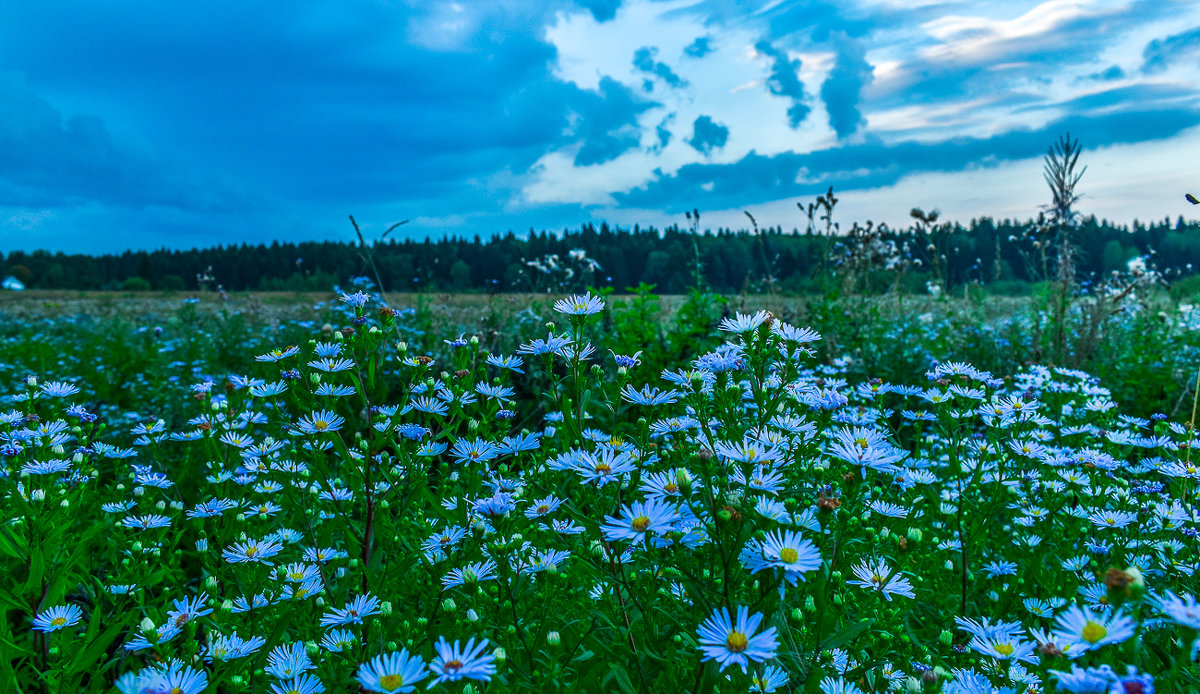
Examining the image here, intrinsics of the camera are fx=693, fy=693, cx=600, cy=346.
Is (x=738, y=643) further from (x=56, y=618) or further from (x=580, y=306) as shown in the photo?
(x=56, y=618)

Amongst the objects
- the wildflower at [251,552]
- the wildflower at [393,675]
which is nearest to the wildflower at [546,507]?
the wildflower at [393,675]

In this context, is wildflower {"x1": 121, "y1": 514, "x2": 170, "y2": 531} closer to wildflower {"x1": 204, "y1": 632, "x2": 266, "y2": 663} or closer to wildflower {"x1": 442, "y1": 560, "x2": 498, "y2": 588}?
wildflower {"x1": 204, "y1": 632, "x2": 266, "y2": 663}

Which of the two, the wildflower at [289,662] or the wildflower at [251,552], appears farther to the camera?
the wildflower at [251,552]

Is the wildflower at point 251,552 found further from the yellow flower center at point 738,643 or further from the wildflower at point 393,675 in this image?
the yellow flower center at point 738,643

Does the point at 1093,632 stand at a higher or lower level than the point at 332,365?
lower

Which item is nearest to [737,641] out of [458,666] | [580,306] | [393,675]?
[458,666]

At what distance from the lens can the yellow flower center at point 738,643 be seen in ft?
3.49

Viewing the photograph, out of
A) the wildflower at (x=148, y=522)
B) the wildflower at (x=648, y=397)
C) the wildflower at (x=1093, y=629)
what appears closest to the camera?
the wildflower at (x=1093, y=629)

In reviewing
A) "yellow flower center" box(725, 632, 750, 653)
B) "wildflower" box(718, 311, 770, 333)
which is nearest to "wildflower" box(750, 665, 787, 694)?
"yellow flower center" box(725, 632, 750, 653)

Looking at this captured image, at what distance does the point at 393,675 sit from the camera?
1.05 meters

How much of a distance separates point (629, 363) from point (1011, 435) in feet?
6.75

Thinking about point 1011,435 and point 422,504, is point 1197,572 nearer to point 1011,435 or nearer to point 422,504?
point 1011,435

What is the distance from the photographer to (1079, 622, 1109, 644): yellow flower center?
941mm

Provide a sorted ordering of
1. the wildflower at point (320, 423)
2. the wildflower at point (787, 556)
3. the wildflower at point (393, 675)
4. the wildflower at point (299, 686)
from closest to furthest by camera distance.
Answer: the wildflower at point (393, 675), the wildflower at point (787, 556), the wildflower at point (299, 686), the wildflower at point (320, 423)
